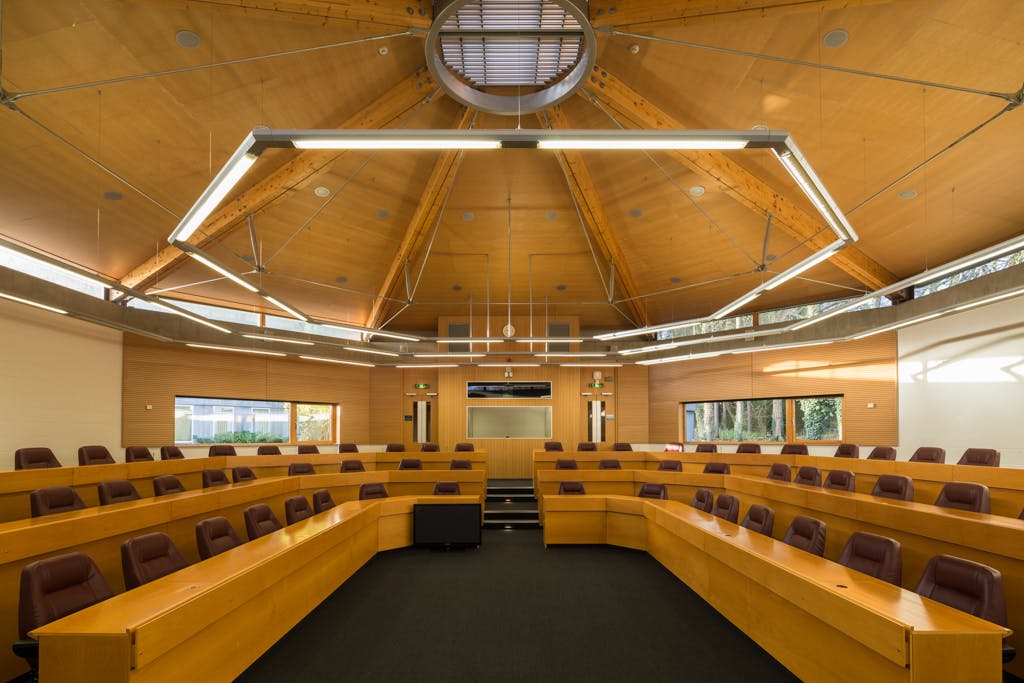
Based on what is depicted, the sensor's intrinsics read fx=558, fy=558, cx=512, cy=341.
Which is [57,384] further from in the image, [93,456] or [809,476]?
[809,476]

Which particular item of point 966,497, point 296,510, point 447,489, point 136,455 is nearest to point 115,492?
point 296,510

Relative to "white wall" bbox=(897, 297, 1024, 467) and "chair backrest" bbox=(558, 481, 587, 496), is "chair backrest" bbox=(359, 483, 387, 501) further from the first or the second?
"white wall" bbox=(897, 297, 1024, 467)

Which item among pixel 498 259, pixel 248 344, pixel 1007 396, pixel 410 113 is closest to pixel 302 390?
pixel 248 344

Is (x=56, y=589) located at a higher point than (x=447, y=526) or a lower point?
higher

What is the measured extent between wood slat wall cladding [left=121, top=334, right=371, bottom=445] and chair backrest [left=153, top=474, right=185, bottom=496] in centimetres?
412

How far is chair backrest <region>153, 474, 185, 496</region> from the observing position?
7.17 meters

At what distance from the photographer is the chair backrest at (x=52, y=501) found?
5535 millimetres

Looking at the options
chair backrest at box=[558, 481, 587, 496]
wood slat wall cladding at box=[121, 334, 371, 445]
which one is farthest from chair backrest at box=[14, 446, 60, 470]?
chair backrest at box=[558, 481, 587, 496]

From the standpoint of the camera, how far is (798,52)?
599 centimetres

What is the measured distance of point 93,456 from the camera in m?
8.91

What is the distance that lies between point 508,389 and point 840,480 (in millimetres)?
8452

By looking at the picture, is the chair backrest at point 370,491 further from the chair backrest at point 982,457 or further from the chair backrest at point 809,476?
the chair backrest at point 982,457

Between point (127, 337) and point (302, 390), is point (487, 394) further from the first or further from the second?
point (127, 337)

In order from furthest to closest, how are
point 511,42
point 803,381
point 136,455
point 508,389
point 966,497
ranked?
point 508,389
point 803,381
point 136,455
point 511,42
point 966,497
